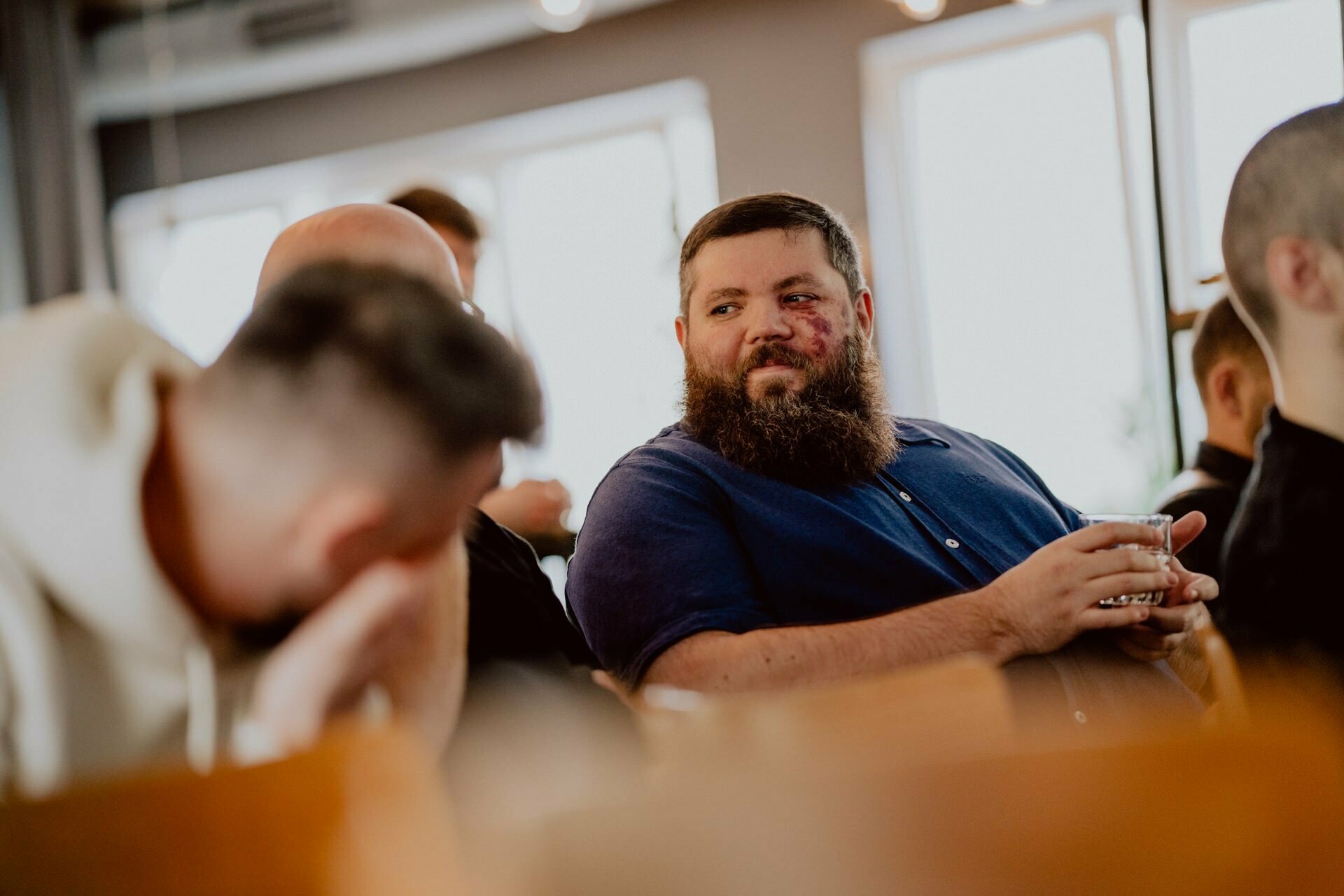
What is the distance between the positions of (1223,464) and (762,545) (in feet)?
1.84

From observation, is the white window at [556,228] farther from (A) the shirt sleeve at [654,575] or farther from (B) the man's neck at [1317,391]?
(B) the man's neck at [1317,391]

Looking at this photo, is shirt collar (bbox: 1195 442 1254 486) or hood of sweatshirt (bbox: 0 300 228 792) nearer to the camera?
hood of sweatshirt (bbox: 0 300 228 792)

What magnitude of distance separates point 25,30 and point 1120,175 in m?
4.37

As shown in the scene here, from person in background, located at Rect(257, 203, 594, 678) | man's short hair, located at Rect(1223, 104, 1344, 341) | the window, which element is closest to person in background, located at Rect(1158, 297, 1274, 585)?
man's short hair, located at Rect(1223, 104, 1344, 341)

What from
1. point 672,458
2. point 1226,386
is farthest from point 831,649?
point 1226,386

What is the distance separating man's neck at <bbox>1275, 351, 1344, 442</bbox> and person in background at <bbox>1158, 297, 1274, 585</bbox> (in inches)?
3.8

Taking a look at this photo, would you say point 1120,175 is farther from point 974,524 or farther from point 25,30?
point 25,30

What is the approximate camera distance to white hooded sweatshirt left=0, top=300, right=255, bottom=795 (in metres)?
0.47

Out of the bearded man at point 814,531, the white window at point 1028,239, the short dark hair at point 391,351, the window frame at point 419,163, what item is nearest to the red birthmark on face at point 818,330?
the bearded man at point 814,531

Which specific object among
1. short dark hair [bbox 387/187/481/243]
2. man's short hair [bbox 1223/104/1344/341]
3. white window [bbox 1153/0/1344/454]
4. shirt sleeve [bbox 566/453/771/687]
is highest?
white window [bbox 1153/0/1344/454]

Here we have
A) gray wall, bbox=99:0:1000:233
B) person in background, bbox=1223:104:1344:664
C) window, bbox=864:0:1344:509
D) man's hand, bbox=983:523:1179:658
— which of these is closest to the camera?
person in background, bbox=1223:104:1344:664

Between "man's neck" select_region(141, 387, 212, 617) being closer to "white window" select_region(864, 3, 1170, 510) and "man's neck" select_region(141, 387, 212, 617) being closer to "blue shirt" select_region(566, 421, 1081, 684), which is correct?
"blue shirt" select_region(566, 421, 1081, 684)

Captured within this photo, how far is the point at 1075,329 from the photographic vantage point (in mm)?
4074

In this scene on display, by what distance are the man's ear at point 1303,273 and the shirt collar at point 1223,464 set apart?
0.79ft
